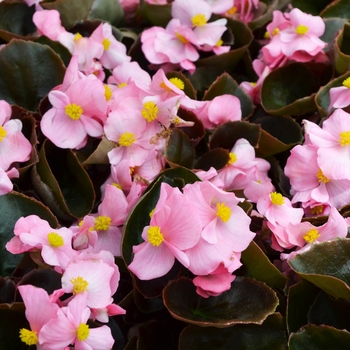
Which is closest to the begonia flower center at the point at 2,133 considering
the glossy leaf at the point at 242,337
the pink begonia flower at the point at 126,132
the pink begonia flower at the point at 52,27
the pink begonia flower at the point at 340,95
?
the pink begonia flower at the point at 126,132

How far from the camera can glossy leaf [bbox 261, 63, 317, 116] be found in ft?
2.91

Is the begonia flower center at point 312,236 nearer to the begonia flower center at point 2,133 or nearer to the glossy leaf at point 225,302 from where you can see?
the glossy leaf at point 225,302

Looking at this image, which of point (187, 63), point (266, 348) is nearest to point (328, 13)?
point (187, 63)

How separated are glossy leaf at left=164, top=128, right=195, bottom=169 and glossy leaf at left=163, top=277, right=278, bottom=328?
6.9 inches

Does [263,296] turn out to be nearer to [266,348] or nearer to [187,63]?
[266,348]

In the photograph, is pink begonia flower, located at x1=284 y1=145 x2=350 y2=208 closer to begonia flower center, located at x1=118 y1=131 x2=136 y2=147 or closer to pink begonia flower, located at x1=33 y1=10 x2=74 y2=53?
begonia flower center, located at x1=118 y1=131 x2=136 y2=147

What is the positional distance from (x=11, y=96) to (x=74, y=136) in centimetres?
16

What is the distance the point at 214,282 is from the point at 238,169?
0.64 feet

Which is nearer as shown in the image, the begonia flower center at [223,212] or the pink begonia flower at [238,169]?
the begonia flower center at [223,212]

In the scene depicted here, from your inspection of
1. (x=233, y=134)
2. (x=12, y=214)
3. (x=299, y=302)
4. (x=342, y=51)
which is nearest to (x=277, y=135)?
(x=233, y=134)

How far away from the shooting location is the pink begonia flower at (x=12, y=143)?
71 centimetres

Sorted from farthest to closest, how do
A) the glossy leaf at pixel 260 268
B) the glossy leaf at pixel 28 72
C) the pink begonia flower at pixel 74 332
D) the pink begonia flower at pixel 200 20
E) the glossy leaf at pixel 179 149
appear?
the pink begonia flower at pixel 200 20 → the glossy leaf at pixel 28 72 → the glossy leaf at pixel 179 149 → the glossy leaf at pixel 260 268 → the pink begonia flower at pixel 74 332

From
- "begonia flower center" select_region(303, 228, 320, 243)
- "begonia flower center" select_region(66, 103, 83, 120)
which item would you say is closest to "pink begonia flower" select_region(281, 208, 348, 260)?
"begonia flower center" select_region(303, 228, 320, 243)

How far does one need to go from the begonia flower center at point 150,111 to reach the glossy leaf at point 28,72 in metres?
0.18
